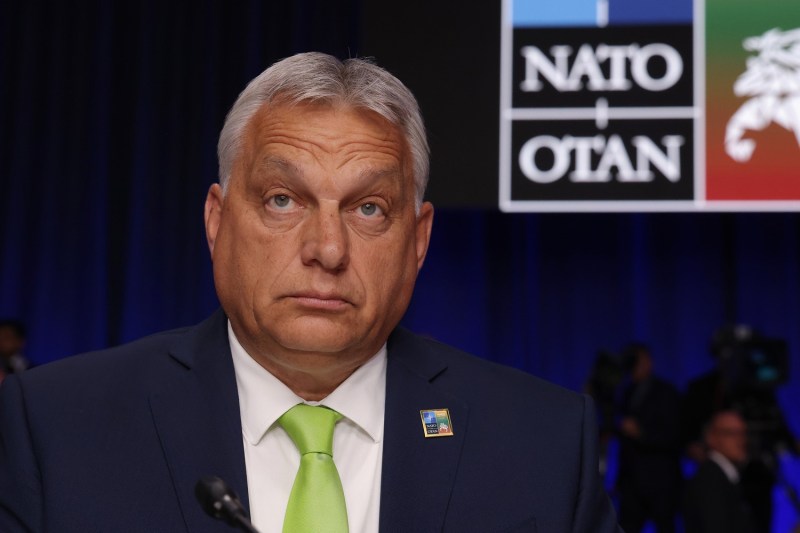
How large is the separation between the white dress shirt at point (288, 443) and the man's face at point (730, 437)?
354cm

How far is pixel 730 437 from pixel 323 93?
371cm

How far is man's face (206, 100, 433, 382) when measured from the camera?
4.52 feet

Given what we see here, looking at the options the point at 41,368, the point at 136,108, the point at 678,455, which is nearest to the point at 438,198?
the point at 678,455

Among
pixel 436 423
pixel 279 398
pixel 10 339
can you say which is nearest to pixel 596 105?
pixel 436 423

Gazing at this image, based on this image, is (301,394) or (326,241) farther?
(301,394)

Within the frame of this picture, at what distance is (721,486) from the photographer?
4.64m

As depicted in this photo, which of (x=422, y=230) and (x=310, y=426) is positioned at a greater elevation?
(x=422, y=230)

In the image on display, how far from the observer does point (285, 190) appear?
141 centimetres

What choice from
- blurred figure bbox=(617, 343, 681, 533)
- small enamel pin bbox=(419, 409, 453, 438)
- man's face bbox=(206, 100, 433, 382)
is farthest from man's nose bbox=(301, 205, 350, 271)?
blurred figure bbox=(617, 343, 681, 533)

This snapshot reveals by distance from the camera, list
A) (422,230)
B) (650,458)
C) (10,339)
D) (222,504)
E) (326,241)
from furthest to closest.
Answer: (650,458)
(10,339)
(422,230)
(326,241)
(222,504)

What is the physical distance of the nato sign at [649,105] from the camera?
13.4 feet

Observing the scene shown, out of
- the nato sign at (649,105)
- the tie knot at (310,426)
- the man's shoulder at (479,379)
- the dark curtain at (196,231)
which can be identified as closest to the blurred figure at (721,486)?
the nato sign at (649,105)

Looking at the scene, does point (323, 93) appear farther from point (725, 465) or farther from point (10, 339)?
point (10, 339)

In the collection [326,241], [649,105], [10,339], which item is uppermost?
[649,105]
